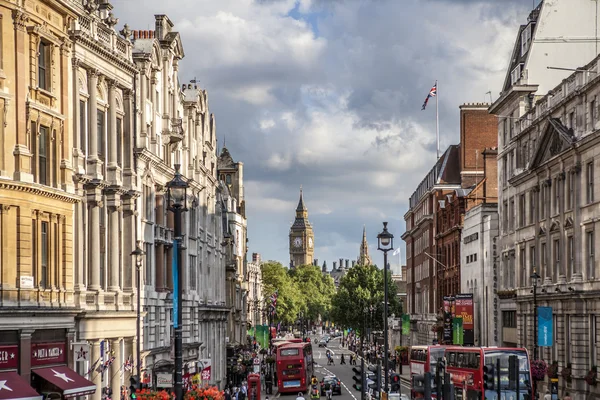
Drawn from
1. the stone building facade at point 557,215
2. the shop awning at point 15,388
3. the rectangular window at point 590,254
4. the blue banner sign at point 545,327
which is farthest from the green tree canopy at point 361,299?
the shop awning at point 15,388

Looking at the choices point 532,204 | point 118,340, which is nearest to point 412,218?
point 532,204

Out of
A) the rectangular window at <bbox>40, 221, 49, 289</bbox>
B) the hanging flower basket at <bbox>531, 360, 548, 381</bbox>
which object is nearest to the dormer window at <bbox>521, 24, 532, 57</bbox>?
the hanging flower basket at <bbox>531, 360, 548, 381</bbox>

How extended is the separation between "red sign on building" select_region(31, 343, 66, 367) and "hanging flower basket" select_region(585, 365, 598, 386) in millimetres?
30354

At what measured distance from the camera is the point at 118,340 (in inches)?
1991

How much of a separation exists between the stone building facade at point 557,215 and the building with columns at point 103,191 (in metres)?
24.0

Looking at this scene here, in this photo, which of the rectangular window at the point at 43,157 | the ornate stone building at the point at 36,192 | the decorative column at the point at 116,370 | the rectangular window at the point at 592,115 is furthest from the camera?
the rectangular window at the point at 592,115

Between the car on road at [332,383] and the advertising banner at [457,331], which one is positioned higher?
the advertising banner at [457,331]

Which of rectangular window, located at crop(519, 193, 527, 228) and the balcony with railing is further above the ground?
the balcony with railing

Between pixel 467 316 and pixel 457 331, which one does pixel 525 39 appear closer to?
pixel 467 316

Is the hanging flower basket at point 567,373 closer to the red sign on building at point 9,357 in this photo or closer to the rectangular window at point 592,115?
the rectangular window at point 592,115

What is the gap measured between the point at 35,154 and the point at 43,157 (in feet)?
3.90

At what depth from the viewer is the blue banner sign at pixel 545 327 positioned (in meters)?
64.3

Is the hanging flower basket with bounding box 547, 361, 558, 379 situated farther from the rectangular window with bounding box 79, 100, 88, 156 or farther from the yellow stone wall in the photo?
the yellow stone wall

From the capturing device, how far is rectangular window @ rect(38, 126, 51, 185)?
1592 inches
